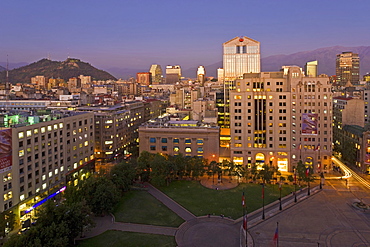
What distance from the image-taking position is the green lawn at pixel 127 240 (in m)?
48.3

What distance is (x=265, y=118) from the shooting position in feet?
308

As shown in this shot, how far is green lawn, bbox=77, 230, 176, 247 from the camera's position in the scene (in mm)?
48312

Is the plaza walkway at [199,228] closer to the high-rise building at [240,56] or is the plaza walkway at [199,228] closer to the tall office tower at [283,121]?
the tall office tower at [283,121]

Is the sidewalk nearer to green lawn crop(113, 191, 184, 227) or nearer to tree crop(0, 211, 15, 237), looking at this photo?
green lawn crop(113, 191, 184, 227)

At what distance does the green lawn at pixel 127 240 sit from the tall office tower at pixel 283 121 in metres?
50.2

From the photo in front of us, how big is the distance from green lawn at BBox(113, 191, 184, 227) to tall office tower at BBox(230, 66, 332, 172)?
1491 inches

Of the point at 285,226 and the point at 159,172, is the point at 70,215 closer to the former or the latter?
the point at 159,172

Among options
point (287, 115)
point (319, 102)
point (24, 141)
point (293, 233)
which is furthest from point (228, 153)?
point (24, 141)

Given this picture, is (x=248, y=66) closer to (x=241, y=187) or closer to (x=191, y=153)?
(x=191, y=153)

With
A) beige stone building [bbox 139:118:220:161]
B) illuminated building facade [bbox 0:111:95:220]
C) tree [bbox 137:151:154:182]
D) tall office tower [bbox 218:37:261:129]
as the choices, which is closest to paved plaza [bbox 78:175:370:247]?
tree [bbox 137:151:154:182]

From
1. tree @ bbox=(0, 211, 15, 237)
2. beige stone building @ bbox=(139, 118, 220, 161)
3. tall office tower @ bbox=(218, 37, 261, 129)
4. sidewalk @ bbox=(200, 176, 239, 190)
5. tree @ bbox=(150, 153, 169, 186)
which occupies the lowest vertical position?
sidewalk @ bbox=(200, 176, 239, 190)

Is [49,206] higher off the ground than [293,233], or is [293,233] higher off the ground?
[49,206]

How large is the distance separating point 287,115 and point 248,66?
9114cm

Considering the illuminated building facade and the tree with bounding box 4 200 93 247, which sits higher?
the illuminated building facade
